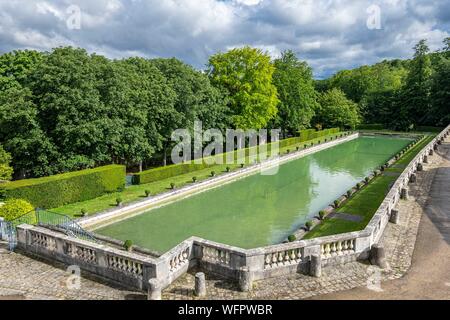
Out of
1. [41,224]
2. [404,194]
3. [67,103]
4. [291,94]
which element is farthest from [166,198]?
[291,94]

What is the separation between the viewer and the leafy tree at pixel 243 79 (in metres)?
43.0

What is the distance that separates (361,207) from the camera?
71.9ft

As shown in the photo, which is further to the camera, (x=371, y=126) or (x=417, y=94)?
(x=371, y=126)

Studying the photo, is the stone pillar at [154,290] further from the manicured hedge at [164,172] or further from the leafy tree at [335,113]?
the leafy tree at [335,113]

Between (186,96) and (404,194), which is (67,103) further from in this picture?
(404,194)

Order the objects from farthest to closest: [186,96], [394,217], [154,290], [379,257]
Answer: [186,96] → [394,217] → [379,257] → [154,290]

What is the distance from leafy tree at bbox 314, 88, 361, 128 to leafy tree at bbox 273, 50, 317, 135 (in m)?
14.5

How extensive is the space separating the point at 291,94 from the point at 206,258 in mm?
50530

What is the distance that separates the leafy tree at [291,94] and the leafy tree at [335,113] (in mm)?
14469

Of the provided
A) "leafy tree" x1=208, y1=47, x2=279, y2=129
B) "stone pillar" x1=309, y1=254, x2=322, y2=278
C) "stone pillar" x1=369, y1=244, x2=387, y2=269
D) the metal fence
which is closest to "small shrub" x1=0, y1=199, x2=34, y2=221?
the metal fence

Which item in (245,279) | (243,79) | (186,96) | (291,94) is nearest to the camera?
(245,279)

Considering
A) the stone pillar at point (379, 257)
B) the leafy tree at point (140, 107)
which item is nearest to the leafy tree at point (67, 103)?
the leafy tree at point (140, 107)
